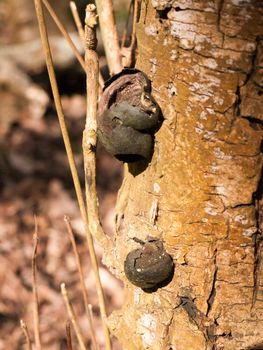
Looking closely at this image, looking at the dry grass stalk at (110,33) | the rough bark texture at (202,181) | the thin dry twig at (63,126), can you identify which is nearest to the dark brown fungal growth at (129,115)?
the rough bark texture at (202,181)

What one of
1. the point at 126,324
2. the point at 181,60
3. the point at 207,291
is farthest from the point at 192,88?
the point at 126,324

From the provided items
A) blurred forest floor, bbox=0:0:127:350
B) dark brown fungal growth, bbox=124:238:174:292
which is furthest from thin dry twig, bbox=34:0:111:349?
blurred forest floor, bbox=0:0:127:350

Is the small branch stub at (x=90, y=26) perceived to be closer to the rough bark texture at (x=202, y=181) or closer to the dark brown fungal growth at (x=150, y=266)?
the rough bark texture at (x=202, y=181)

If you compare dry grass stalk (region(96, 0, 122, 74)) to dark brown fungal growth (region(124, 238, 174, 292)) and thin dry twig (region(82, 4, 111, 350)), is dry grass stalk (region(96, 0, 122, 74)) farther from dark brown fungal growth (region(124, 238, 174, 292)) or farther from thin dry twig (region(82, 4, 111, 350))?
dark brown fungal growth (region(124, 238, 174, 292))

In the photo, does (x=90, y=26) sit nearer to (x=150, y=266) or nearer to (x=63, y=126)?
(x=63, y=126)

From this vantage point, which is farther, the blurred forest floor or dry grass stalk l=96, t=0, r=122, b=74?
the blurred forest floor

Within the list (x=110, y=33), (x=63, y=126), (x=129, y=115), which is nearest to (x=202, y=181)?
(x=129, y=115)
